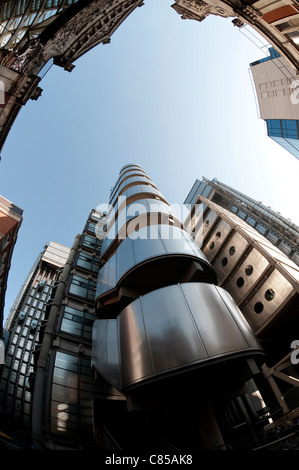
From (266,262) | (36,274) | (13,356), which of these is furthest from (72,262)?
(36,274)

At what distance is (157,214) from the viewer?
65.5 feet

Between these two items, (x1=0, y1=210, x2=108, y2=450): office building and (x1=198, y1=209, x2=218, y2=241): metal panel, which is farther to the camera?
(x1=198, y1=209, x2=218, y2=241): metal panel

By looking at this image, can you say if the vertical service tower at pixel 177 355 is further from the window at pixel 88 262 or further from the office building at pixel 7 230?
the office building at pixel 7 230

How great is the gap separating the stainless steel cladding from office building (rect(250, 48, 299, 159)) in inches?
1260

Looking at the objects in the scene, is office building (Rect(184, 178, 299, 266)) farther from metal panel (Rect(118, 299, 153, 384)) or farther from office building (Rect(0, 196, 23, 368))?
metal panel (Rect(118, 299, 153, 384))

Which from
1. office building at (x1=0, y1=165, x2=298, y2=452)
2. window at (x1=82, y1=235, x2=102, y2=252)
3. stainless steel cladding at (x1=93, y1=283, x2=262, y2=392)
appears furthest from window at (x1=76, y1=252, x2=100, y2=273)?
stainless steel cladding at (x1=93, y1=283, x2=262, y2=392)

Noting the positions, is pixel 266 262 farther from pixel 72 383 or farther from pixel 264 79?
pixel 264 79

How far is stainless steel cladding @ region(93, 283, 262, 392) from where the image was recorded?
944cm

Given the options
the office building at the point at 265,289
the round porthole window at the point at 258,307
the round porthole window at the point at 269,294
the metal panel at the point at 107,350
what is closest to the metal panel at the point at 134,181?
the office building at the point at 265,289

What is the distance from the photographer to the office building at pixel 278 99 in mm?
31172

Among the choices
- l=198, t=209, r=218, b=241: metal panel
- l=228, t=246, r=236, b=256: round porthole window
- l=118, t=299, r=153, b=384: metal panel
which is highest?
l=198, t=209, r=218, b=241: metal panel

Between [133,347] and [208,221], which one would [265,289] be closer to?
[133,347]

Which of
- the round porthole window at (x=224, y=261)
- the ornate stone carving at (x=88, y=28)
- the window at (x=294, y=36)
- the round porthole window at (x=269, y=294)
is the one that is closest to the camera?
the window at (x=294, y=36)

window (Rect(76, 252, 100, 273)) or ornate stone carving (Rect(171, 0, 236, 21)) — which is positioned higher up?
ornate stone carving (Rect(171, 0, 236, 21))
